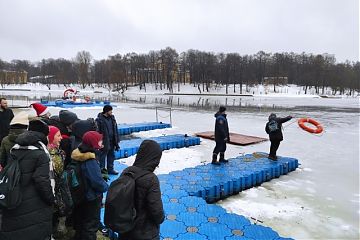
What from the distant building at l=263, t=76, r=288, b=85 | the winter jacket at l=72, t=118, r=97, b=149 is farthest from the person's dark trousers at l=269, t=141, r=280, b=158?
the distant building at l=263, t=76, r=288, b=85

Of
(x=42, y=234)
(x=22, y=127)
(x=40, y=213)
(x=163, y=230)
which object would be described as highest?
(x=22, y=127)

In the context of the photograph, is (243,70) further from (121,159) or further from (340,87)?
(121,159)

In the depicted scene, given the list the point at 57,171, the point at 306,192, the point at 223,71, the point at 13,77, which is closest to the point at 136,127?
the point at 306,192

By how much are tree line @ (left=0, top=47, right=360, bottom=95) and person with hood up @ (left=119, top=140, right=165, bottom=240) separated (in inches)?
3037

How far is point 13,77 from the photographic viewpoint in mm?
111125

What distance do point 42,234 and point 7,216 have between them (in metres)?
0.36

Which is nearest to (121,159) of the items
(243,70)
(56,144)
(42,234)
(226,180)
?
(226,180)

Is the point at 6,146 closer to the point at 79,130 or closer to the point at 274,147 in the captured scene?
the point at 79,130

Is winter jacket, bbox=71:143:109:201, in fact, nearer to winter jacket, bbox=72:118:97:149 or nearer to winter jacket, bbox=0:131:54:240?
winter jacket, bbox=0:131:54:240

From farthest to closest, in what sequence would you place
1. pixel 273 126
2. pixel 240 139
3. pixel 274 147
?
pixel 240 139 → pixel 274 147 → pixel 273 126

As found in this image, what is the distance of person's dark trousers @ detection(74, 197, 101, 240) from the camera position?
3264 mm

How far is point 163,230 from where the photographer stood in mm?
4148

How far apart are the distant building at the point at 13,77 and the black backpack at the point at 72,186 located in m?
118

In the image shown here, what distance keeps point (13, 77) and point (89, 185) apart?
126612 mm
